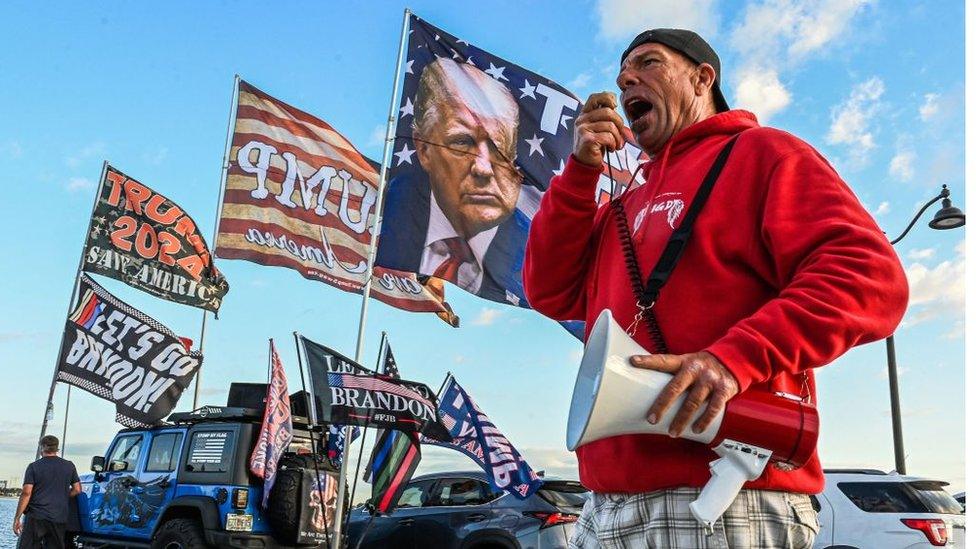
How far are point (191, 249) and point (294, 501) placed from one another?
511 centimetres

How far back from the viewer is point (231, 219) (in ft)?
37.3

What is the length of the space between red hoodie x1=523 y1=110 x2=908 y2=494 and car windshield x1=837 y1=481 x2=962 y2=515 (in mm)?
8351

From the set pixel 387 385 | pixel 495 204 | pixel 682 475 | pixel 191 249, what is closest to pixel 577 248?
pixel 682 475

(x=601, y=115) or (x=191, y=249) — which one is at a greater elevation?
(x=191, y=249)

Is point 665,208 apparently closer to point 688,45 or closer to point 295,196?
point 688,45

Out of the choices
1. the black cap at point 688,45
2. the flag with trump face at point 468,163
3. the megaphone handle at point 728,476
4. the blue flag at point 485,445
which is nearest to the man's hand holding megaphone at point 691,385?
the megaphone handle at point 728,476

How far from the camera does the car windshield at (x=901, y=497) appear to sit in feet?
29.7

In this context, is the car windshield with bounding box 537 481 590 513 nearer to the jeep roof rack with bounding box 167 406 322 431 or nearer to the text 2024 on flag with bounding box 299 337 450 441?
the text 2024 on flag with bounding box 299 337 450 441

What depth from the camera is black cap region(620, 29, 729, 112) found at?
2.32 meters

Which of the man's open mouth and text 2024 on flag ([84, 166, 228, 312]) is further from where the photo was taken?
text 2024 on flag ([84, 166, 228, 312])

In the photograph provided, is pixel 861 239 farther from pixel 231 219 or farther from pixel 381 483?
pixel 231 219

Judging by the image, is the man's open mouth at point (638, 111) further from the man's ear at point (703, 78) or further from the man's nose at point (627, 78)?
the man's ear at point (703, 78)

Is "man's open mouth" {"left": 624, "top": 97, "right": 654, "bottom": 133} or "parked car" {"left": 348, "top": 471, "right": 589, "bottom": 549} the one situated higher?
"man's open mouth" {"left": 624, "top": 97, "right": 654, "bottom": 133}

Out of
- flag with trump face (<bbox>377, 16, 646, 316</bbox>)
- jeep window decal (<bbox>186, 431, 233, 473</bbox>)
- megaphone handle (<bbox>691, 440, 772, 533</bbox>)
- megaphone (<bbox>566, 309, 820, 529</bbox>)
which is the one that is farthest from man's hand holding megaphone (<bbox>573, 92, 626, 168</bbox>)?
jeep window decal (<bbox>186, 431, 233, 473</bbox>)
